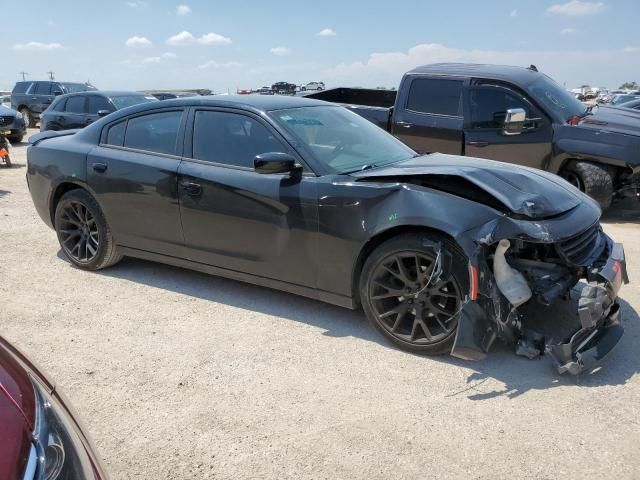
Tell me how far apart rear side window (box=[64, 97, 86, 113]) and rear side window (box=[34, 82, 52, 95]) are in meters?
8.88

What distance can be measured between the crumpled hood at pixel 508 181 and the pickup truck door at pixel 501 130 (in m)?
3.18

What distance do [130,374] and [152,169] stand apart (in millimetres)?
1801

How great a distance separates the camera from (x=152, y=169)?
14.9 ft

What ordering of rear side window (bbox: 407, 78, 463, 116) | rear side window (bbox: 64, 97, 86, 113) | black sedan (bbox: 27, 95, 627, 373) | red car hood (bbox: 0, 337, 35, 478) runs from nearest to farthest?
red car hood (bbox: 0, 337, 35, 478)
black sedan (bbox: 27, 95, 627, 373)
rear side window (bbox: 407, 78, 463, 116)
rear side window (bbox: 64, 97, 86, 113)

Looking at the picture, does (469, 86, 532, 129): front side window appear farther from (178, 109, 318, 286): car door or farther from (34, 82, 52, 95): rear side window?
(34, 82, 52, 95): rear side window

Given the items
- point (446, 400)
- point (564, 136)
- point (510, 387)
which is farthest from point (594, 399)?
point (564, 136)

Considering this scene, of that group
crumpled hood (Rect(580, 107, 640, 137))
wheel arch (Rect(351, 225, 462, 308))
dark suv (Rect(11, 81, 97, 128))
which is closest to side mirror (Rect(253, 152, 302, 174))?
wheel arch (Rect(351, 225, 462, 308))

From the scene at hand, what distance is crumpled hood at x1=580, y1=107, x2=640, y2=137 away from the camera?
6973 millimetres

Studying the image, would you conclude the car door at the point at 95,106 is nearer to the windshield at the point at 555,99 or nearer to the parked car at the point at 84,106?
the parked car at the point at 84,106

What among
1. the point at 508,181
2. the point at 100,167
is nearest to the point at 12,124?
the point at 100,167

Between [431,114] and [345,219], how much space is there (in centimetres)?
429

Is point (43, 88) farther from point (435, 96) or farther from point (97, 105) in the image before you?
point (435, 96)

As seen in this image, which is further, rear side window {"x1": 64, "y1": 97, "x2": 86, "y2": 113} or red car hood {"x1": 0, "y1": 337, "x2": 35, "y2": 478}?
rear side window {"x1": 64, "y1": 97, "x2": 86, "y2": 113}

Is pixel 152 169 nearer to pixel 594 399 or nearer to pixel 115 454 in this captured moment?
pixel 115 454
